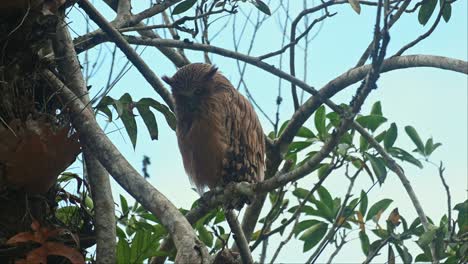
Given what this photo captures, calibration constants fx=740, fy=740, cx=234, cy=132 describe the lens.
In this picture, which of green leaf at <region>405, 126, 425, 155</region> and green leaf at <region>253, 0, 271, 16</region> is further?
green leaf at <region>405, 126, 425, 155</region>

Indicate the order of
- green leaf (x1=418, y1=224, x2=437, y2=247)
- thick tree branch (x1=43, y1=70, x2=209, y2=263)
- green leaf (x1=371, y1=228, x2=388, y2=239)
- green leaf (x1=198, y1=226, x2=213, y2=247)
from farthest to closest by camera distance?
green leaf (x1=371, y1=228, x2=388, y2=239) → green leaf (x1=198, y1=226, x2=213, y2=247) → green leaf (x1=418, y1=224, x2=437, y2=247) → thick tree branch (x1=43, y1=70, x2=209, y2=263)

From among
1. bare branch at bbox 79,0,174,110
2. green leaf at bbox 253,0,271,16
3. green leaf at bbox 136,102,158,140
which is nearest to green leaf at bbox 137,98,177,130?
green leaf at bbox 136,102,158,140

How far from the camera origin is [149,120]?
13.1ft

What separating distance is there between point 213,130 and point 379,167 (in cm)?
107

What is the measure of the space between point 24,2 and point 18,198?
29.9 inches

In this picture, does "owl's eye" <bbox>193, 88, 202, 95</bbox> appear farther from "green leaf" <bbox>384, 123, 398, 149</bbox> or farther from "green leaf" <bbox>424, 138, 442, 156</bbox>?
"green leaf" <bbox>424, 138, 442, 156</bbox>

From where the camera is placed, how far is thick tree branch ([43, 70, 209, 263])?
2.40 metres

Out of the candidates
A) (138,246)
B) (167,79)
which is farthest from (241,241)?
(167,79)

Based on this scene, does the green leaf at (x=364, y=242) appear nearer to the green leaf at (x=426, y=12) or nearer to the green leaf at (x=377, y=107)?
the green leaf at (x=377, y=107)

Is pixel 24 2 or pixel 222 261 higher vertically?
pixel 24 2

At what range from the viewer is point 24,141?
2.63 m

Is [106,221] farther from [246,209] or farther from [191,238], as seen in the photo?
[246,209]

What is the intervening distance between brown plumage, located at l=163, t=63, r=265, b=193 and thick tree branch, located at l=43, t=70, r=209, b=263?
5.35ft

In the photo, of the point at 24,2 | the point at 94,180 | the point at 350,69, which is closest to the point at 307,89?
the point at 350,69
